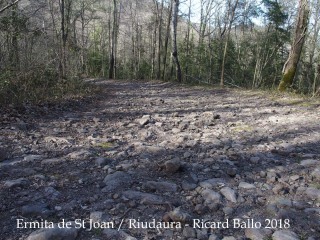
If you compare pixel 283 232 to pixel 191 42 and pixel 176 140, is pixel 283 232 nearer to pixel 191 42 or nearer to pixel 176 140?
pixel 176 140

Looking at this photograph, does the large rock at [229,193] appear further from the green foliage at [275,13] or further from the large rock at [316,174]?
the green foliage at [275,13]

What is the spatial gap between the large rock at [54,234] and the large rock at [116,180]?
706 mm

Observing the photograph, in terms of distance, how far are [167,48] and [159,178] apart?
29.6 m

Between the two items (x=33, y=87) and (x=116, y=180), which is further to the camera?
(x=33, y=87)

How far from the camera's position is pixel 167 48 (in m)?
31.5

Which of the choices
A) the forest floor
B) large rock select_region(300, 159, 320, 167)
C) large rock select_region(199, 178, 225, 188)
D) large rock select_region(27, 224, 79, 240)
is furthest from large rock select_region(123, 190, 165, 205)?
large rock select_region(300, 159, 320, 167)

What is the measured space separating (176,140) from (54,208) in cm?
227

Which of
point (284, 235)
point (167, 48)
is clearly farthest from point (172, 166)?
point (167, 48)

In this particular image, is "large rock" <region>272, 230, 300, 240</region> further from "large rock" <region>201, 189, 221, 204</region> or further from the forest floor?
"large rock" <region>201, 189, 221, 204</region>

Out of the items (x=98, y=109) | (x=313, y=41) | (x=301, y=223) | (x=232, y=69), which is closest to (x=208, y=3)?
(x=232, y=69)

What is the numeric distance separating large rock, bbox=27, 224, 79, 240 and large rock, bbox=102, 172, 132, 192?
0.71 m

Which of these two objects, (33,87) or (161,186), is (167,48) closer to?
(33,87)

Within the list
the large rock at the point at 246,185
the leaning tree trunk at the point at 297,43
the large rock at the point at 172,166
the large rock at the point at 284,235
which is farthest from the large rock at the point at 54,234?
the leaning tree trunk at the point at 297,43

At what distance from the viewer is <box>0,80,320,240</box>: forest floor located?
2.27m
